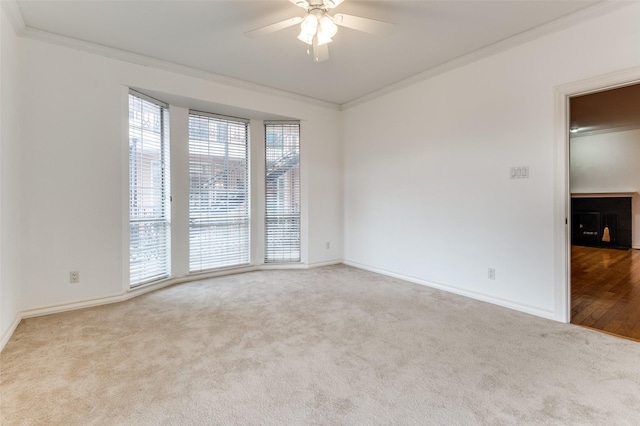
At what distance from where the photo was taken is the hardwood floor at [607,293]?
2607 mm

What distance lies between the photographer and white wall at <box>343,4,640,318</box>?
2.66 m

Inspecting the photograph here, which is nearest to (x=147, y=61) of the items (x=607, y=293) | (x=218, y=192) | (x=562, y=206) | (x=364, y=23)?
(x=218, y=192)

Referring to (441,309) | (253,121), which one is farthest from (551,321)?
(253,121)

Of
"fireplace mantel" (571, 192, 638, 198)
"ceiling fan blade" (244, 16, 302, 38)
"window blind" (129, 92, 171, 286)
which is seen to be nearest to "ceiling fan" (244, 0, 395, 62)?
"ceiling fan blade" (244, 16, 302, 38)

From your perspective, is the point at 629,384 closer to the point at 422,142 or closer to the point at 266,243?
the point at 422,142

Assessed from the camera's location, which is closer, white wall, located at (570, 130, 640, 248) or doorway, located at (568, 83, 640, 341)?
doorway, located at (568, 83, 640, 341)

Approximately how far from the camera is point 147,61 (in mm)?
3326

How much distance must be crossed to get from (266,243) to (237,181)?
108 centimetres

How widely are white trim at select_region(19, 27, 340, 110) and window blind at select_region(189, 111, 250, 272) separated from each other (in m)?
0.60

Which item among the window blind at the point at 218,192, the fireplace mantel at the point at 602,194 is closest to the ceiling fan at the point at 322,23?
the window blind at the point at 218,192

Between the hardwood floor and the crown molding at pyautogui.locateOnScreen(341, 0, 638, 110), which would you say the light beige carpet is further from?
the crown molding at pyautogui.locateOnScreen(341, 0, 638, 110)

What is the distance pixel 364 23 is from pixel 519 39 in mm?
1704

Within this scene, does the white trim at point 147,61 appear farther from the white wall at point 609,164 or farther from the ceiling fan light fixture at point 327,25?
the white wall at point 609,164

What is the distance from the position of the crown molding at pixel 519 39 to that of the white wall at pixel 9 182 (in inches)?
155
